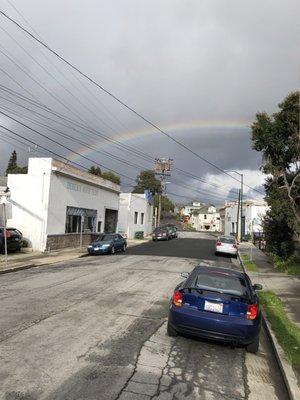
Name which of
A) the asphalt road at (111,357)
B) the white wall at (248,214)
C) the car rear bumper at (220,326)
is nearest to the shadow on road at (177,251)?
the white wall at (248,214)

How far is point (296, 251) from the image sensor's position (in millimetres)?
26781

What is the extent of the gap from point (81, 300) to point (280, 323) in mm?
5077

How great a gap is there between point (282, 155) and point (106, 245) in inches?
513

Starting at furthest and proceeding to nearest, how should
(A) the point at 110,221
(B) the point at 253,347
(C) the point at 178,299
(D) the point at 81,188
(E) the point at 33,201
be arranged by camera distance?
(A) the point at 110,221 < (D) the point at 81,188 < (E) the point at 33,201 < (C) the point at 178,299 < (B) the point at 253,347

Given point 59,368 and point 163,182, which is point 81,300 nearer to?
point 59,368

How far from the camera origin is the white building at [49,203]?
30.2 metres

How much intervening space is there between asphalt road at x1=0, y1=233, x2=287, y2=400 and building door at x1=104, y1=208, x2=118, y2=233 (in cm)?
3347

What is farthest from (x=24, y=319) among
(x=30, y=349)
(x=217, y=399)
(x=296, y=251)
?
(x=296, y=251)

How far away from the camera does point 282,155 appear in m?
24.1

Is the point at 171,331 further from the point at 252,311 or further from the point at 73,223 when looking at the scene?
the point at 73,223

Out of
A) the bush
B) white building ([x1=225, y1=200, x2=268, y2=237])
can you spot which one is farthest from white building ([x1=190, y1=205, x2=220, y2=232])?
the bush

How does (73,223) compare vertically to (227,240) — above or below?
above

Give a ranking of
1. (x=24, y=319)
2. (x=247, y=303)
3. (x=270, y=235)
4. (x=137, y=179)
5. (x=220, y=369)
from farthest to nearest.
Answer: (x=137, y=179) → (x=270, y=235) → (x=24, y=319) → (x=247, y=303) → (x=220, y=369)

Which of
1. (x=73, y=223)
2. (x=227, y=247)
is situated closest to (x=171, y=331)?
(x=227, y=247)
